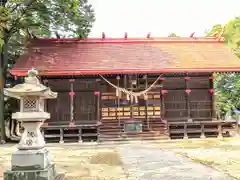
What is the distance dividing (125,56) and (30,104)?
465 inches

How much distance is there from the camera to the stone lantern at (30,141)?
5707 mm

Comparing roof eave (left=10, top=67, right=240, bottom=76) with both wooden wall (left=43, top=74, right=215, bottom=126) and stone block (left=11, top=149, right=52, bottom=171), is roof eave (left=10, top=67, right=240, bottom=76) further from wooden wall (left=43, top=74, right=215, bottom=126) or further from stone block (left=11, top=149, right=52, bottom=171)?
stone block (left=11, top=149, right=52, bottom=171)

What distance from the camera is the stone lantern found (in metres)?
5.71

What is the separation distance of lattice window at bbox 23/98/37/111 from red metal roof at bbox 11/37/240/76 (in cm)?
909

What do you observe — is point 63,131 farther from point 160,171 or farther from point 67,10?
point 160,171

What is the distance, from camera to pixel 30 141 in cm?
593

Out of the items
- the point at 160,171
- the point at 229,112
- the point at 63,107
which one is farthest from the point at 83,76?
the point at 229,112

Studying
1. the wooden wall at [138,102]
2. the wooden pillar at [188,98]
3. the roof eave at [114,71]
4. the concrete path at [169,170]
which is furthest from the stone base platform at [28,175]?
the wooden pillar at [188,98]

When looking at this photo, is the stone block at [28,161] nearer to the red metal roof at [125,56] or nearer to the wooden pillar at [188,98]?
the red metal roof at [125,56]

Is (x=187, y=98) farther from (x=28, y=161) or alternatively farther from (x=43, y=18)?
(x=28, y=161)

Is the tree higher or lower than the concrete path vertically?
higher

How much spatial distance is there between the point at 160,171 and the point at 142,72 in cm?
924

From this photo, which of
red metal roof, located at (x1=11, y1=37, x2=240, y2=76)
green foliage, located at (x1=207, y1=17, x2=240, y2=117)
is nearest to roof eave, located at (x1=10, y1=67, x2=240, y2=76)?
red metal roof, located at (x1=11, y1=37, x2=240, y2=76)

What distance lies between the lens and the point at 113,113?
1644 cm
